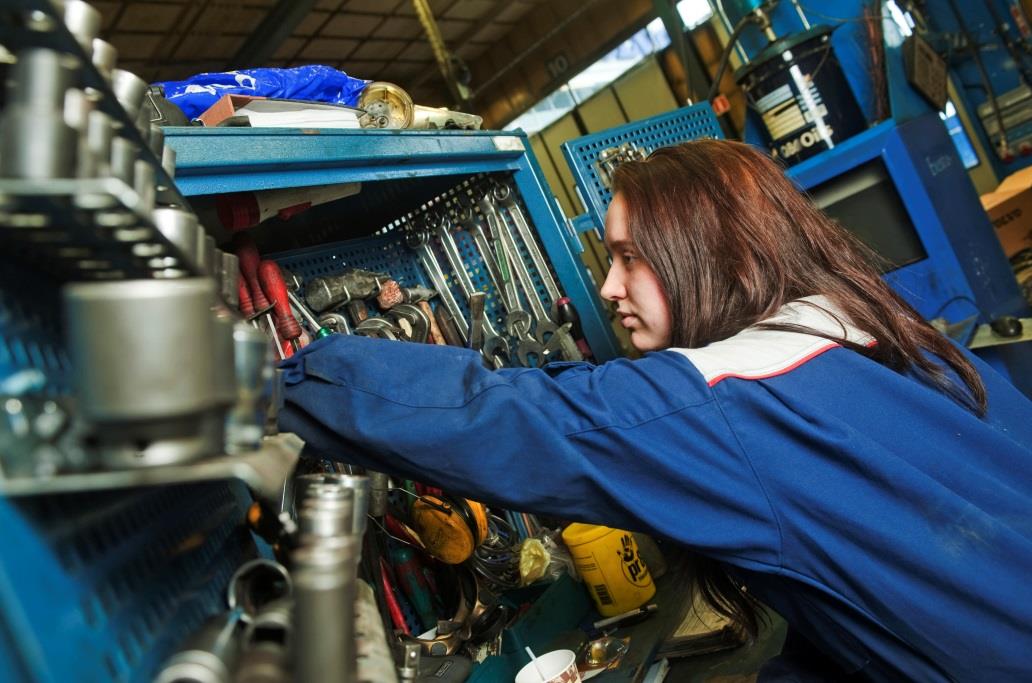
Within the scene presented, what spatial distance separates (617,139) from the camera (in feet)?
6.18

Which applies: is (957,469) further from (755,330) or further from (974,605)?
(755,330)

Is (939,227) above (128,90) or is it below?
below

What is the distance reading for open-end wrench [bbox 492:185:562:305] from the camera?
1.66m

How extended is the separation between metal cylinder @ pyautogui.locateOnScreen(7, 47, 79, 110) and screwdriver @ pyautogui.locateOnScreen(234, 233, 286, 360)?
982 mm

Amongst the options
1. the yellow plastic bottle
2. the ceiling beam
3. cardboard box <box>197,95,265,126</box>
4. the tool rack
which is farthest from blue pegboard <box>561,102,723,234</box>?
the ceiling beam

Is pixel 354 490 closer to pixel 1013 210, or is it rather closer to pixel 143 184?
pixel 143 184

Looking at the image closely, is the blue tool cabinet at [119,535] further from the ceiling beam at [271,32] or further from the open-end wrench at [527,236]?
the ceiling beam at [271,32]

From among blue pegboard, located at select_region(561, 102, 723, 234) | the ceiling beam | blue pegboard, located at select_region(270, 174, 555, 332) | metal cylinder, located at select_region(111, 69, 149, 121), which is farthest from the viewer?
the ceiling beam

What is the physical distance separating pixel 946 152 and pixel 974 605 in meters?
1.89

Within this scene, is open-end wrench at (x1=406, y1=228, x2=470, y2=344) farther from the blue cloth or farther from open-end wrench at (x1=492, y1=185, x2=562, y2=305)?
the blue cloth

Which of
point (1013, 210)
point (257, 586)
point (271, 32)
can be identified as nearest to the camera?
point (257, 586)

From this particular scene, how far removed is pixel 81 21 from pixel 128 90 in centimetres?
7

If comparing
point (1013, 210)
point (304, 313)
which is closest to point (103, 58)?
point (304, 313)

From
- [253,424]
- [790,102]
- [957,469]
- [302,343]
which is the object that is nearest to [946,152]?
[790,102]
